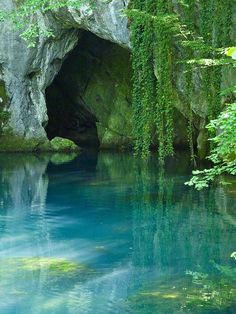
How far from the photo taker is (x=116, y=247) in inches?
311

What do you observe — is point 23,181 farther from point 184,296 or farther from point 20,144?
point 184,296

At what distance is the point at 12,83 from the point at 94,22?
5292mm

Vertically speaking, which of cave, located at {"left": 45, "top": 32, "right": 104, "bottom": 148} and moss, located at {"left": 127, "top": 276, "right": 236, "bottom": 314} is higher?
cave, located at {"left": 45, "top": 32, "right": 104, "bottom": 148}

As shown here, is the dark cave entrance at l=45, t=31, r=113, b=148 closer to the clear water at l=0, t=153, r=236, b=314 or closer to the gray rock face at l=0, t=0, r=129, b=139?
the gray rock face at l=0, t=0, r=129, b=139

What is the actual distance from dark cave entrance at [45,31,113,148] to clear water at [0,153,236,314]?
1148 cm

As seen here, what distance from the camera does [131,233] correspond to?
8773mm

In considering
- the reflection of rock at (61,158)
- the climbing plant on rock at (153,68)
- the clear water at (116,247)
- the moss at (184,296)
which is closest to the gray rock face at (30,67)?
the reflection of rock at (61,158)

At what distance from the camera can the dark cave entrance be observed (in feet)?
81.4

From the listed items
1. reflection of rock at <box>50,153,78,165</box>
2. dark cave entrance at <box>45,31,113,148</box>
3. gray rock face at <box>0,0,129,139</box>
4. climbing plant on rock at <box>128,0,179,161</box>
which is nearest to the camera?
climbing plant on rock at <box>128,0,179,161</box>

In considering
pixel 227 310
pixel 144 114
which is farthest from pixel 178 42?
pixel 227 310

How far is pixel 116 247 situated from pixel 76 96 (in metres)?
19.2

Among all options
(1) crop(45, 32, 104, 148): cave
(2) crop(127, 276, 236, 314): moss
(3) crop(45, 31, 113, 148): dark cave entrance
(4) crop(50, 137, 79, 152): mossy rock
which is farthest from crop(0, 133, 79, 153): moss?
(2) crop(127, 276, 236, 314): moss

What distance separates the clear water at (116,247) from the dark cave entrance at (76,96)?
1148 centimetres

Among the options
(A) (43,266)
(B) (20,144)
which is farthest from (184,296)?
(B) (20,144)
